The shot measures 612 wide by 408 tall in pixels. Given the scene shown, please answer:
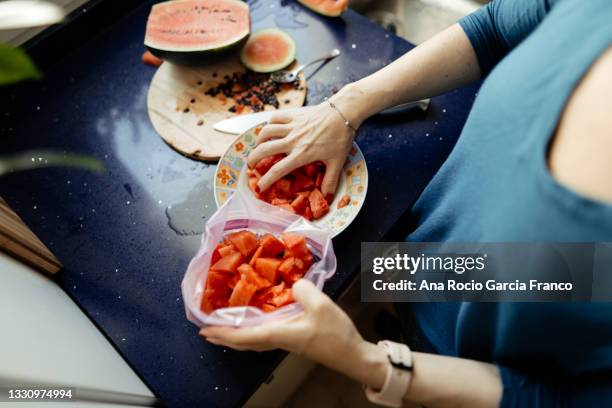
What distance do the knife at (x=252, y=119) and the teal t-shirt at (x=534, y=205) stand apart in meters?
0.33

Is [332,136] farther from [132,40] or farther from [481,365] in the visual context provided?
[132,40]

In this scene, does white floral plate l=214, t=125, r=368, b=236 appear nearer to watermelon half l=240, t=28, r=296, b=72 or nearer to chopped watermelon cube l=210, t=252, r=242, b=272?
chopped watermelon cube l=210, t=252, r=242, b=272

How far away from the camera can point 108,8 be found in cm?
135

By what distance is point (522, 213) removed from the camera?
0.64 meters

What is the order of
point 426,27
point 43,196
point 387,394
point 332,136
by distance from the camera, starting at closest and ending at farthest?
1. point 387,394
2. point 332,136
3. point 43,196
4. point 426,27

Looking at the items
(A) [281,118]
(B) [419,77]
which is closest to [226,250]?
(A) [281,118]

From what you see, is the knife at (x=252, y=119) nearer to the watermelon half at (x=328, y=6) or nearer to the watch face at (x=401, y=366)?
the watermelon half at (x=328, y=6)

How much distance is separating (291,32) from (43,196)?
816mm

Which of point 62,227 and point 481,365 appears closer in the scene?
point 481,365

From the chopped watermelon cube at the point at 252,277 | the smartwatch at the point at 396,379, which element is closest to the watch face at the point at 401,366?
the smartwatch at the point at 396,379

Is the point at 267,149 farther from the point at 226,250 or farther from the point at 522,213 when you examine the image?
the point at 522,213

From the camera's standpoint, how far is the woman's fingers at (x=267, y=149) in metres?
1.00

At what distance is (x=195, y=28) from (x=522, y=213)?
Result: 3.39ft

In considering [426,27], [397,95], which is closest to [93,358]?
[397,95]
